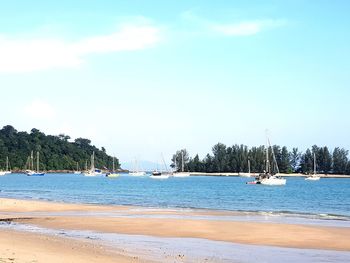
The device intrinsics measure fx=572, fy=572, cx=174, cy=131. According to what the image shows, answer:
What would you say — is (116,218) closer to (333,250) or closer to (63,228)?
(63,228)

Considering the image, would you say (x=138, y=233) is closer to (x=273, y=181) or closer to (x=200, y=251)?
(x=200, y=251)

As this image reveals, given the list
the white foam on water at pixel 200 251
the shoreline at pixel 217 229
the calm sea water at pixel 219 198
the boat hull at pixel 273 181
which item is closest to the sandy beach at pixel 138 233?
the shoreline at pixel 217 229

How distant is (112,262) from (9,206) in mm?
38979

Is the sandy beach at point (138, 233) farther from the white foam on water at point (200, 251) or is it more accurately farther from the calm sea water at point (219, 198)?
the calm sea water at point (219, 198)

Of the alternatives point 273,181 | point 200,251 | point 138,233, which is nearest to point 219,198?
point 138,233

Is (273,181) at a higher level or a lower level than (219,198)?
higher

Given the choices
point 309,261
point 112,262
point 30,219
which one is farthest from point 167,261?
point 30,219

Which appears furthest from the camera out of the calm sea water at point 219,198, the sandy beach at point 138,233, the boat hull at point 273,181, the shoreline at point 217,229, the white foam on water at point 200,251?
the boat hull at point 273,181

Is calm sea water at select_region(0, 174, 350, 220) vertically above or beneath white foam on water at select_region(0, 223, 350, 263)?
beneath

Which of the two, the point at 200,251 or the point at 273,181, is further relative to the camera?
the point at 273,181

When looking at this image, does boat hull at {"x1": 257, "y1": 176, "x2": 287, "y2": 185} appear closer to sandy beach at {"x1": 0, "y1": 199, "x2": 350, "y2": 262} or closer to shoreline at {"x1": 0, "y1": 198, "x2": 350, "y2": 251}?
sandy beach at {"x1": 0, "y1": 199, "x2": 350, "y2": 262}

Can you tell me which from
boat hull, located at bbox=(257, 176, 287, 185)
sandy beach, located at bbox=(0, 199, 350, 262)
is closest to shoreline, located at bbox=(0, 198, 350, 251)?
sandy beach, located at bbox=(0, 199, 350, 262)

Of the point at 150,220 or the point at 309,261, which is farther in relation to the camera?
the point at 150,220

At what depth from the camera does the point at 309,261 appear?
23.1 m
